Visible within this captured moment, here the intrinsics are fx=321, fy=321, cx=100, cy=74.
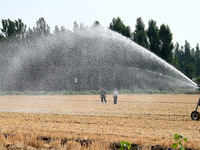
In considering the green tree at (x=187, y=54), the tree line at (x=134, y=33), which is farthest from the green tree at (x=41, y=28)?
the green tree at (x=187, y=54)

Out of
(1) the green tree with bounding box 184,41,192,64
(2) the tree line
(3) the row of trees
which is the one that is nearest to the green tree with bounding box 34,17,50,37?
(2) the tree line

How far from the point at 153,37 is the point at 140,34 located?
8.49 ft

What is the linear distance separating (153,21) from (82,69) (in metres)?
16.4

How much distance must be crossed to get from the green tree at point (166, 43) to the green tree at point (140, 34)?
282cm

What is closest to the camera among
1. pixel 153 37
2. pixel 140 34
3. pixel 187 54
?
pixel 140 34

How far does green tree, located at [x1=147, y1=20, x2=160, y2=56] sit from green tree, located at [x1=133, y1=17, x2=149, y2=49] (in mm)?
974

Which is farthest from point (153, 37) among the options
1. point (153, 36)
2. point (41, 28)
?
point (41, 28)

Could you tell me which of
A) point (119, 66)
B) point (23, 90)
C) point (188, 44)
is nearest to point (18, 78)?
point (23, 90)

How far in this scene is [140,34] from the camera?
5778 centimetres

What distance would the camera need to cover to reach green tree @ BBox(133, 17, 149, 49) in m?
57.5

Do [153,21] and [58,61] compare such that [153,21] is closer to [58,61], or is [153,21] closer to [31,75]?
[58,61]

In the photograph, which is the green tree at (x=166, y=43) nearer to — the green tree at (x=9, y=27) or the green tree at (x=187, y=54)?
the green tree at (x=9, y=27)

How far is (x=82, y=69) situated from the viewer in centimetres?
5544

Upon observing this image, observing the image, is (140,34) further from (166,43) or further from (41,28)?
(41,28)
